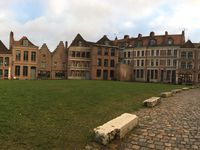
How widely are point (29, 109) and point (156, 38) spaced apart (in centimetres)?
7142

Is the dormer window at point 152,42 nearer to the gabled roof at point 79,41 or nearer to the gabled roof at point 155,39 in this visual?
the gabled roof at point 155,39

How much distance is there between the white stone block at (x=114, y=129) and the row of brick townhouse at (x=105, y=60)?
60.8 meters

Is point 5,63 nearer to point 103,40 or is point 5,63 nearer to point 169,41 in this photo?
point 103,40

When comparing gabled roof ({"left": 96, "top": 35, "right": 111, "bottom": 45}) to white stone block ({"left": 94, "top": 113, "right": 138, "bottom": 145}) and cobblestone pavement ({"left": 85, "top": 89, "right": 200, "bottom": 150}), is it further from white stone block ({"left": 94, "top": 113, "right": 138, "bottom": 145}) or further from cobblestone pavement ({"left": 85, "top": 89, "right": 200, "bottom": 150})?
white stone block ({"left": 94, "top": 113, "right": 138, "bottom": 145})

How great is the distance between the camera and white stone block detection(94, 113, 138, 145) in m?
6.22

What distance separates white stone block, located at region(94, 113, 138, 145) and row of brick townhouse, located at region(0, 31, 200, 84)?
199ft

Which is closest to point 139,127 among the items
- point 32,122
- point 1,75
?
point 32,122

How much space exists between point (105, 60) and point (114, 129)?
66.3 meters

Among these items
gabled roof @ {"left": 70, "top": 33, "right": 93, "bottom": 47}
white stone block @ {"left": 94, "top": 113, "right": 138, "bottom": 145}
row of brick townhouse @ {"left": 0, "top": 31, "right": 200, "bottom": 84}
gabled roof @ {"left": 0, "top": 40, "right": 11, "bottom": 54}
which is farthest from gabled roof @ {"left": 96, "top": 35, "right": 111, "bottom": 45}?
white stone block @ {"left": 94, "top": 113, "right": 138, "bottom": 145}

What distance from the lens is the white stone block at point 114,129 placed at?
622 cm

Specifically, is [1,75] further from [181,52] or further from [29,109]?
[29,109]

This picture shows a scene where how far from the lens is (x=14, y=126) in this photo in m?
6.98

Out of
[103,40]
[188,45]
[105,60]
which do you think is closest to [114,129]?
[188,45]

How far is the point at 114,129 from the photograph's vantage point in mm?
6598
